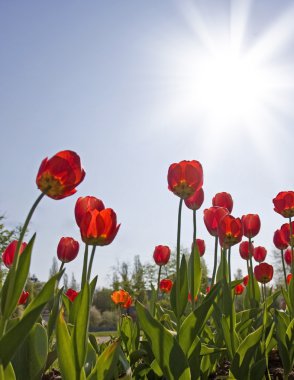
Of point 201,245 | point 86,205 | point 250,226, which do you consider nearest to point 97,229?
point 86,205

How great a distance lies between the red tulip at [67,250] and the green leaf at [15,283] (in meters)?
1.08

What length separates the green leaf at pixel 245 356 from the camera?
2070mm

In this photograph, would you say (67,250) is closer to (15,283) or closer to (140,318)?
(140,318)

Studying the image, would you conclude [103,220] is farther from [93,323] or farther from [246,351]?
[93,323]

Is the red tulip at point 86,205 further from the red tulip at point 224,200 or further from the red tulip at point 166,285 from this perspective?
the red tulip at point 166,285

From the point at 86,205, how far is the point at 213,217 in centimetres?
88

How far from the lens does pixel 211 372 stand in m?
2.52

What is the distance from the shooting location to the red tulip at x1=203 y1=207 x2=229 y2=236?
7.86 feet

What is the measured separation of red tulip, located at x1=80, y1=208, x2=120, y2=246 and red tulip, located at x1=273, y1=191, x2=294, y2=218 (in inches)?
64.1

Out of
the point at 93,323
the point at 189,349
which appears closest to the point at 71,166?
the point at 189,349

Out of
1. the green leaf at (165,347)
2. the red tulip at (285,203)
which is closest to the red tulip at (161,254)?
the red tulip at (285,203)

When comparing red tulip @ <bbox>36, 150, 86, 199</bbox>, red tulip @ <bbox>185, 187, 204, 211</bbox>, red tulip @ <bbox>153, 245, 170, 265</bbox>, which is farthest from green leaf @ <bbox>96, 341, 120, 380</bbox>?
red tulip @ <bbox>153, 245, 170, 265</bbox>

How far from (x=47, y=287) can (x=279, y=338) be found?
1527 mm

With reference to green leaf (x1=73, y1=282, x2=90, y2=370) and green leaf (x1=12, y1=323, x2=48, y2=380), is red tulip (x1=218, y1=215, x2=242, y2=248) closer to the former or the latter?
green leaf (x1=73, y1=282, x2=90, y2=370)
